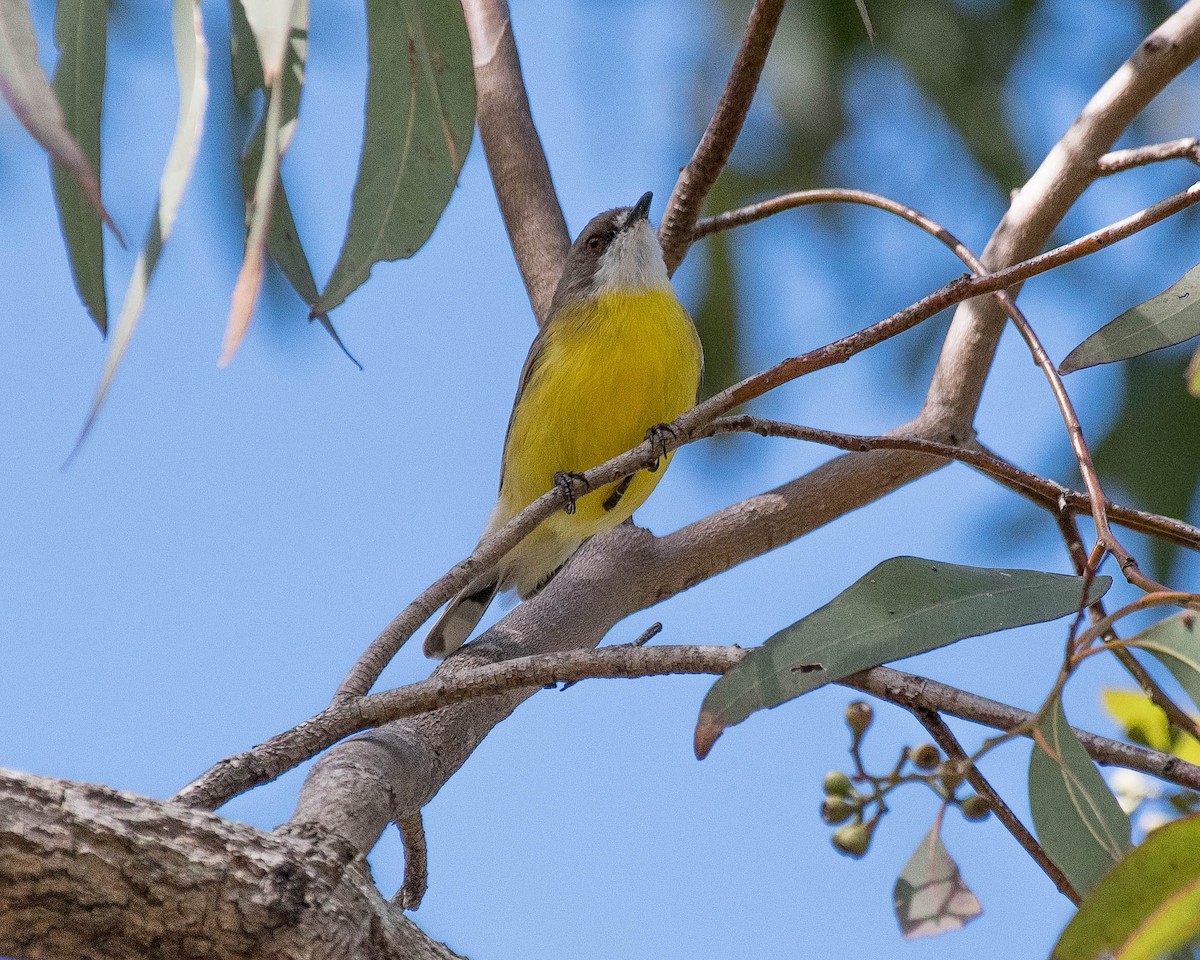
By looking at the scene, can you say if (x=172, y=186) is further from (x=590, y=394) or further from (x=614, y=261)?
(x=614, y=261)

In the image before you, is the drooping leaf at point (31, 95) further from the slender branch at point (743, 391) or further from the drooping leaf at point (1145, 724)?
the drooping leaf at point (1145, 724)

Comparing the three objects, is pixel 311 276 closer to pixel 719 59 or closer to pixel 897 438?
pixel 897 438

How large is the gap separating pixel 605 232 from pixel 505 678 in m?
2.71

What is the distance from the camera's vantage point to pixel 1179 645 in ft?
5.95

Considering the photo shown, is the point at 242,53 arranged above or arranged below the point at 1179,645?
above

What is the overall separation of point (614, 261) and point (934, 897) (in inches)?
107

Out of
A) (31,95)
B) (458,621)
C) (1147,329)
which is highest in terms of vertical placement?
(458,621)

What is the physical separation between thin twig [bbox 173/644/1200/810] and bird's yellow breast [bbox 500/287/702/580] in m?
1.70

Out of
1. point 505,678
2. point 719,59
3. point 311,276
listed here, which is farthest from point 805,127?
point 505,678

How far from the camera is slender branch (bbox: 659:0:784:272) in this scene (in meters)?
2.81

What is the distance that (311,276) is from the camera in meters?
2.31

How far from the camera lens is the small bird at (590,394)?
3.96 metres

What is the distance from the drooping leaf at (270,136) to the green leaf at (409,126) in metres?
0.20

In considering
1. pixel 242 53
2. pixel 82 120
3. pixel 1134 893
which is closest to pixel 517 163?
pixel 242 53
